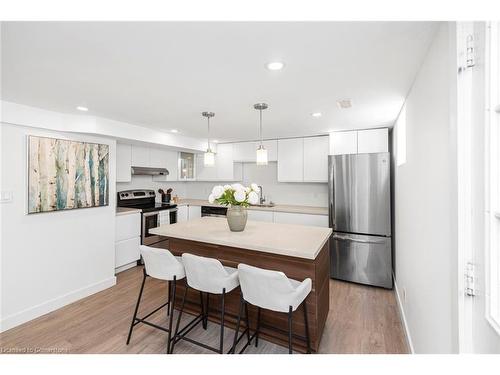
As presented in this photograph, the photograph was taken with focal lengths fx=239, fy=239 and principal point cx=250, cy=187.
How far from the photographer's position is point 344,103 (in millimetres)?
2314

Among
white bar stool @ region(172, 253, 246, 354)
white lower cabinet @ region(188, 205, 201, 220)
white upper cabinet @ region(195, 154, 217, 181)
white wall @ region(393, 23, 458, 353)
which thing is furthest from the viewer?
white upper cabinet @ region(195, 154, 217, 181)

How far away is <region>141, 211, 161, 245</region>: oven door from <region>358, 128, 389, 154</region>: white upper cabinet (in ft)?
11.4

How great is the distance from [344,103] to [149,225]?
3438mm

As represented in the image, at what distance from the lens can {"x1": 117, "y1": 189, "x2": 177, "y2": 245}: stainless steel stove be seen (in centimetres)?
395

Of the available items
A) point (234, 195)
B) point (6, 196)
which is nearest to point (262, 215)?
point (234, 195)

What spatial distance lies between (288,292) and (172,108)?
212 centimetres

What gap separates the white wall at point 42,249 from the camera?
7.64ft

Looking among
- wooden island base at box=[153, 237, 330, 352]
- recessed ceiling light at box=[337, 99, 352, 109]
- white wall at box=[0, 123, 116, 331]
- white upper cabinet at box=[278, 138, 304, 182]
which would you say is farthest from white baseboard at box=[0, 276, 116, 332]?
recessed ceiling light at box=[337, 99, 352, 109]

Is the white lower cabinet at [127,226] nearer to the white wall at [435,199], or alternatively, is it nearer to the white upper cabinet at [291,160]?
the white upper cabinet at [291,160]

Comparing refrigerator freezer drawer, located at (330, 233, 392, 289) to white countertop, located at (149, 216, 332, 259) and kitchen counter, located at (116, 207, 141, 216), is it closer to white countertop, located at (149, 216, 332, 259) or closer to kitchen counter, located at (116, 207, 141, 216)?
white countertop, located at (149, 216, 332, 259)

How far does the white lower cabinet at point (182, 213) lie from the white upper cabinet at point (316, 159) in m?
2.42
